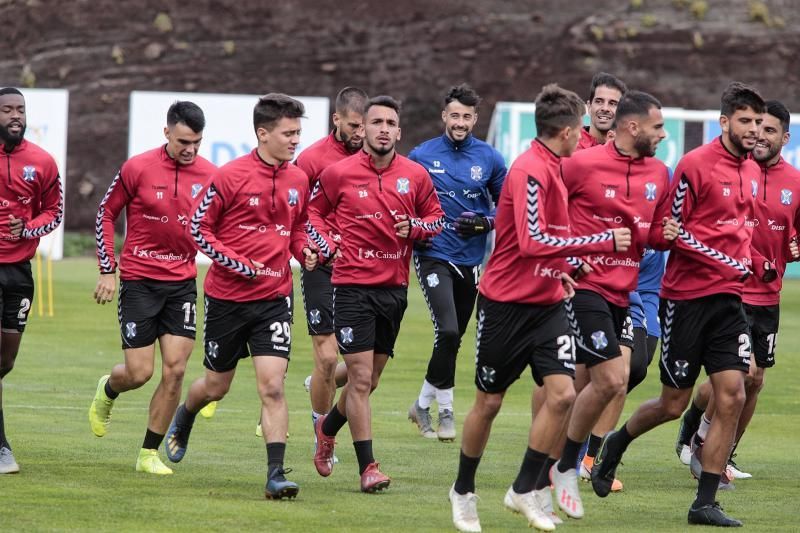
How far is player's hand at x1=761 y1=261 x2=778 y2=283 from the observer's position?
10.2 meters

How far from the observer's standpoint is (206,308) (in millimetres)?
9914

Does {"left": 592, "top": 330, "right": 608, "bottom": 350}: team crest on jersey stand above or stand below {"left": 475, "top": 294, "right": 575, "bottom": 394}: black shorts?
below

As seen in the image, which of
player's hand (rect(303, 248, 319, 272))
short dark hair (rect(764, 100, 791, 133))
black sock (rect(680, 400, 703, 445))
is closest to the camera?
player's hand (rect(303, 248, 319, 272))

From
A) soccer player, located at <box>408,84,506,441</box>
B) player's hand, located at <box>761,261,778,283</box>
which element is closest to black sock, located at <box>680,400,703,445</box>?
player's hand, located at <box>761,261,778,283</box>

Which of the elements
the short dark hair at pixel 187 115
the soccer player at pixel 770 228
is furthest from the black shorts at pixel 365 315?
the soccer player at pixel 770 228

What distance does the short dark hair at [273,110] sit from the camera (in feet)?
31.4

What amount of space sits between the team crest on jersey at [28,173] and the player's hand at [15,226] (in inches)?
13.6

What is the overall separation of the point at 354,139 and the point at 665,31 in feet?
129

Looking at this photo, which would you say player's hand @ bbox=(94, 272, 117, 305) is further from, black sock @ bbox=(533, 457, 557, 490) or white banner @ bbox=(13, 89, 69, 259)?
white banner @ bbox=(13, 89, 69, 259)

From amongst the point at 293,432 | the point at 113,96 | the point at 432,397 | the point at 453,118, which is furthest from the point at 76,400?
the point at 113,96

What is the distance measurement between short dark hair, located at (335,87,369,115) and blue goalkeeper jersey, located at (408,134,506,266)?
Answer: 0.79 meters

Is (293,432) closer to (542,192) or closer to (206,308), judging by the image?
(206,308)

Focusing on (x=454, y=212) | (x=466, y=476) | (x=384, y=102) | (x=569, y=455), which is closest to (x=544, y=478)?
(x=466, y=476)

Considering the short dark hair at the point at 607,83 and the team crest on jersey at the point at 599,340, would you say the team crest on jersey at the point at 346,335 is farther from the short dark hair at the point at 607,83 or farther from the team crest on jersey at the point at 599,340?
the short dark hair at the point at 607,83
